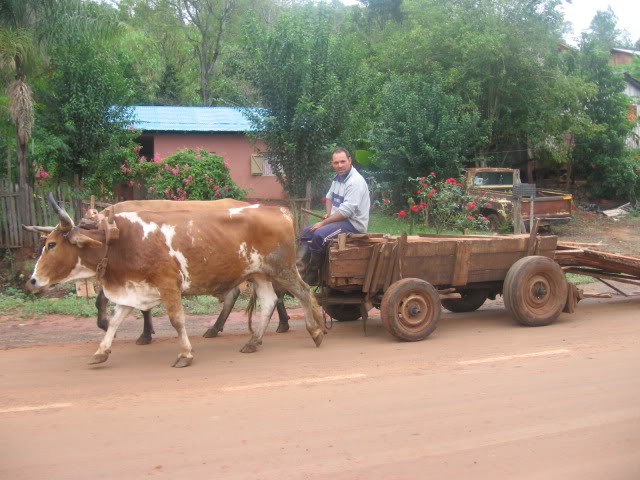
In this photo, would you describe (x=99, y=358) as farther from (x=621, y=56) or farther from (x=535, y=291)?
(x=621, y=56)

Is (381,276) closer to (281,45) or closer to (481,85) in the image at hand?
(281,45)

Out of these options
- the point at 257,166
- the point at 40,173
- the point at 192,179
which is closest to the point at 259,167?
the point at 257,166

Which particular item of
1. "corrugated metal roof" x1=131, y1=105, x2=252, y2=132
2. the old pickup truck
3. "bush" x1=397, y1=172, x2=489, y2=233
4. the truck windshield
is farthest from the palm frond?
the truck windshield

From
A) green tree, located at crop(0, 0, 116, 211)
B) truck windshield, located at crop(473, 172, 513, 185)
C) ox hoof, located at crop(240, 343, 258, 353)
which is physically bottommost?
ox hoof, located at crop(240, 343, 258, 353)

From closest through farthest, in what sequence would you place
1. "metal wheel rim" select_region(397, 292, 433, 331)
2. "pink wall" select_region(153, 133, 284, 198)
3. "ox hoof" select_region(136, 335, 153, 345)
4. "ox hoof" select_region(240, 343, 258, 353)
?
"ox hoof" select_region(240, 343, 258, 353), "metal wheel rim" select_region(397, 292, 433, 331), "ox hoof" select_region(136, 335, 153, 345), "pink wall" select_region(153, 133, 284, 198)

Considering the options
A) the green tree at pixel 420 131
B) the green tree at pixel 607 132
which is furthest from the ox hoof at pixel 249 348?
the green tree at pixel 607 132

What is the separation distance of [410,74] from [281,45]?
9.57 meters

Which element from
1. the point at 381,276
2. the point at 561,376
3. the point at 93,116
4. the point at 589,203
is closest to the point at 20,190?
the point at 93,116

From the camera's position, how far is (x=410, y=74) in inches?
952

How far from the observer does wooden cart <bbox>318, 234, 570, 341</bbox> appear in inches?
305

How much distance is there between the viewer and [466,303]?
9.86m

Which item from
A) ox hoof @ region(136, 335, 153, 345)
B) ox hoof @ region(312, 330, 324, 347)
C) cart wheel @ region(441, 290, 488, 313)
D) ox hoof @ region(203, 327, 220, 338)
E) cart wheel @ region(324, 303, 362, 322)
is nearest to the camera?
ox hoof @ region(312, 330, 324, 347)

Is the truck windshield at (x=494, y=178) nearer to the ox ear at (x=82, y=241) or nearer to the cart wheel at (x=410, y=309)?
the cart wheel at (x=410, y=309)

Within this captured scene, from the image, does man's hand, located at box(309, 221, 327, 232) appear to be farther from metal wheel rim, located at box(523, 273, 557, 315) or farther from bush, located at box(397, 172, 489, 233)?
bush, located at box(397, 172, 489, 233)
